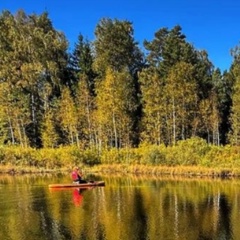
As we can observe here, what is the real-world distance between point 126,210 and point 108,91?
34.4 m

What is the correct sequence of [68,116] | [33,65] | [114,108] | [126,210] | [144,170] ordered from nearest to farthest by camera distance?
[126,210] → [144,170] → [114,108] → [68,116] → [33,65]

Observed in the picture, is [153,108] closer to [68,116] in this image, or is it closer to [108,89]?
[108,89]

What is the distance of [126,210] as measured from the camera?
113 ft

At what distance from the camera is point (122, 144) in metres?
72.1

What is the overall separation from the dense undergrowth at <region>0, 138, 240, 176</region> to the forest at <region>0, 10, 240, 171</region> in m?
3.49

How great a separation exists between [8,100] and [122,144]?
62.9 feet

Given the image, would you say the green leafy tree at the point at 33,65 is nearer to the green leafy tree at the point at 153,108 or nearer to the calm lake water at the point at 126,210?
the green leafy tree at the point at 153,108

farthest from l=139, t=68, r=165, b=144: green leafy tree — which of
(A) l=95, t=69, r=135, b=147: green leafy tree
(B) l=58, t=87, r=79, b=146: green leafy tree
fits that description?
(B) l=58, t=87, r=79, b=146: green leafy tree

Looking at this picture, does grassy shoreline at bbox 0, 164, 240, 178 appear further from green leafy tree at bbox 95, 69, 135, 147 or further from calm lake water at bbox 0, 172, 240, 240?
green leafy tree at bbox 95, 69, 135, 147

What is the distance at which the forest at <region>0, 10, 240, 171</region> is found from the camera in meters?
67.2

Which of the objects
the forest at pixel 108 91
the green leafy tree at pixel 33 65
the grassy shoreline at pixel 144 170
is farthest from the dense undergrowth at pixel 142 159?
the green leafy tree at pixel 33 65

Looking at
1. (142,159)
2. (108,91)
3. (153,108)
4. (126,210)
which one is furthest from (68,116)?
(126,210)

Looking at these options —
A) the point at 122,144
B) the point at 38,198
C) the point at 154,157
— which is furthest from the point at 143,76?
the point at 38,198

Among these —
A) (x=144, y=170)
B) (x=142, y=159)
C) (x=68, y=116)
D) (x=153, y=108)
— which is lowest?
(x=144, y=170)
